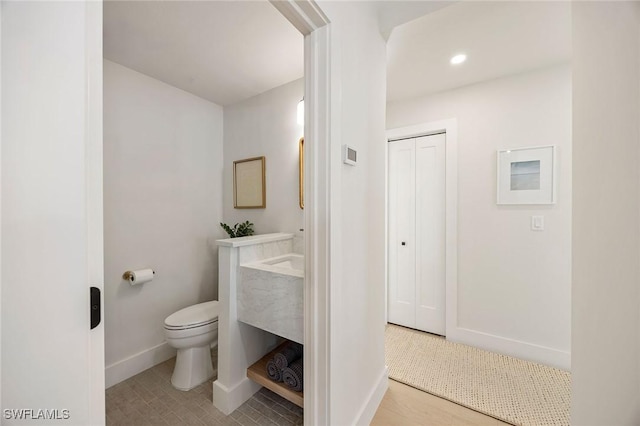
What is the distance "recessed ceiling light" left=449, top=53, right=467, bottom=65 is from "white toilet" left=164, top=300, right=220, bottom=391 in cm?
250

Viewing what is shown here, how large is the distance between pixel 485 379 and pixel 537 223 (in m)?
1.27

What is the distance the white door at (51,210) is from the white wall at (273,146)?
1.70 m

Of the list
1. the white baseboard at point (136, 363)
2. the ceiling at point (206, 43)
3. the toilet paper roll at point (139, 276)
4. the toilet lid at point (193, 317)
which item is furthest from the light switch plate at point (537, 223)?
the white baseboard at point (136, 363)

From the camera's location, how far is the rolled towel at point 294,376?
1.42m

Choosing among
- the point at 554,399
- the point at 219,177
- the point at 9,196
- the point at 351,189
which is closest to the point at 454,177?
the point at 351,189

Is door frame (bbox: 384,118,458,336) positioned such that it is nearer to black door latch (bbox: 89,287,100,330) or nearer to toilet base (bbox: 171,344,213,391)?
→ toilet base (bbox: 171,344,213,391)

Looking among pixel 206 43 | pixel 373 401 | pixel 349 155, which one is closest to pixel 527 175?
pixel 349 155

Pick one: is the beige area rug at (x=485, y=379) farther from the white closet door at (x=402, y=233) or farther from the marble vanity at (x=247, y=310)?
the marble vanity at (x=247, y=310)

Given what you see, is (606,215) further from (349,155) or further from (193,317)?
(193,317)

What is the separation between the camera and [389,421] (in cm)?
146

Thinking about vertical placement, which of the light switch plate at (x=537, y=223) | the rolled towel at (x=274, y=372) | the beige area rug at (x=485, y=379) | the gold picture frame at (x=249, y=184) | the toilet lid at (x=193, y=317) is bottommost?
the beige area rug at (x=485, y=379)

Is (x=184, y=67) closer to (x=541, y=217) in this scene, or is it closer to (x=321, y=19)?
(x=321, y=19)

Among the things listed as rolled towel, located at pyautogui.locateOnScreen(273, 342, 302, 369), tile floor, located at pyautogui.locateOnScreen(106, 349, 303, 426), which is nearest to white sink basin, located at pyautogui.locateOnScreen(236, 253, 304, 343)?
rolled towel, located at pyautogui.locateOnScreen(273, 342, 302, 369)

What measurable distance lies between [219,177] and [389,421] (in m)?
2.47
